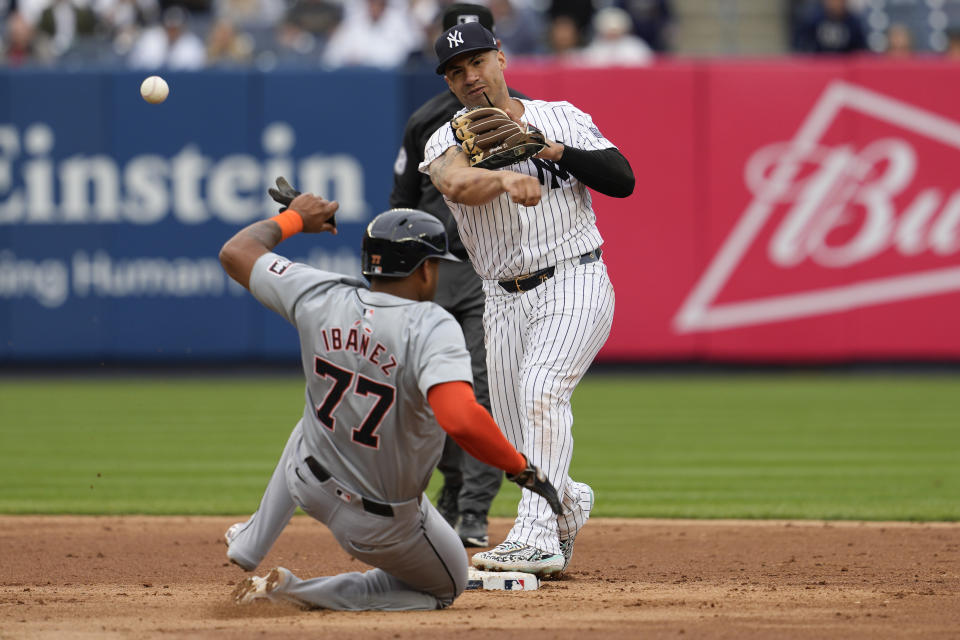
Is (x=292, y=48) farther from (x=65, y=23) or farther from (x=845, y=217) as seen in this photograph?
(x=845, y=217)

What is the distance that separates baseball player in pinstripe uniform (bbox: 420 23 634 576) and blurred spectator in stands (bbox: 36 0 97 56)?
465 inches

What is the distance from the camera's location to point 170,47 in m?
15.6

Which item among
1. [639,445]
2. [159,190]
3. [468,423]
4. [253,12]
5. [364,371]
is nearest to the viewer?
[468,423]

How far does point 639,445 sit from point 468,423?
6.30 m

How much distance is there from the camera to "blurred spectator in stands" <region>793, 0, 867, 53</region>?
1548 centimetres

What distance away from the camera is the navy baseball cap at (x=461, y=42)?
525 centimetres

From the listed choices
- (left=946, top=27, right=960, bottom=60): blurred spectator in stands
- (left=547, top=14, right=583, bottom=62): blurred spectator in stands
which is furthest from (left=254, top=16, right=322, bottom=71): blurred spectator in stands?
(left=946, top=27, right=960, bottom=60): blurred spectator in stands

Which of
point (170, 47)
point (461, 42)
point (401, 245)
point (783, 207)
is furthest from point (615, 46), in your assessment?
point (401, 245)

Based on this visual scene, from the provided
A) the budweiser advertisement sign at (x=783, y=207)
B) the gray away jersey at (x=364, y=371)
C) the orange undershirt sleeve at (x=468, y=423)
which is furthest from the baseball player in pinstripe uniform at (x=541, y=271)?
the budweiser advertisement sign at (x=783, y=207)

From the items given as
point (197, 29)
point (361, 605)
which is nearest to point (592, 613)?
point (361, 605)

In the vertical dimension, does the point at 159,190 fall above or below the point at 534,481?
below

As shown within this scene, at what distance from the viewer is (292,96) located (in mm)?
14797

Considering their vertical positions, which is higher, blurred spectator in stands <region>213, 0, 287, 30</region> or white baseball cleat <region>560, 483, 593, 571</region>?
blurred spectator in stands <region>213, 0, 287, 30</region>

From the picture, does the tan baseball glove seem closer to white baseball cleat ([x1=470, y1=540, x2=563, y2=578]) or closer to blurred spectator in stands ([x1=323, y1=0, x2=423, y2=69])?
white baseball cleat ([x1=470, y1=540, x2=563, y2=578])
